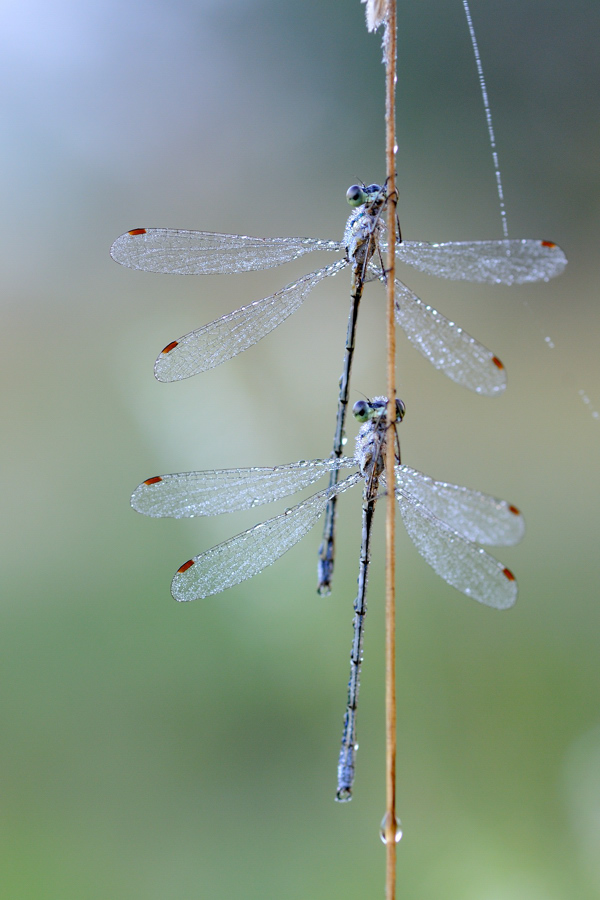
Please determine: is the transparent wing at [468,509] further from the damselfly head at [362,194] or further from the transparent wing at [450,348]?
the damselfly head at [362,194]

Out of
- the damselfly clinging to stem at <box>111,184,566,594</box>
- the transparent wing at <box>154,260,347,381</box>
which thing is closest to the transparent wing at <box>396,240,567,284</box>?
the damselfly clinging to stem at <box>111,184,566,594</box>

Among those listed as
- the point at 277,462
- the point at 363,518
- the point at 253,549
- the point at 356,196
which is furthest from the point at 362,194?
the point at 277,462

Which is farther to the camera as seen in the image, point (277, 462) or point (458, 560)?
point (277, 462)

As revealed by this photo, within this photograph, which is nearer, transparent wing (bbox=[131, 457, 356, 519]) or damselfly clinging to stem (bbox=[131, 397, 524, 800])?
damselfly clinging to stem (bbox=[131, 397, 524, 800])

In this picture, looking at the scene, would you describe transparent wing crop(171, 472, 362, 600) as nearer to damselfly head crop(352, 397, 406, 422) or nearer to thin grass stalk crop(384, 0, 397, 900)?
damselfly head crop(352, 397, 406, 422)

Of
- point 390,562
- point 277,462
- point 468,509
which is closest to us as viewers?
point 390,562

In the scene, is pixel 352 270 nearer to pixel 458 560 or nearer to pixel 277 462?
pixel 458 560

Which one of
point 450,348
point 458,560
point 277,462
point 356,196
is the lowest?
point 458,560

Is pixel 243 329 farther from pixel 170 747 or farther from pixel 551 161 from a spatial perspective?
pixel 551 161
